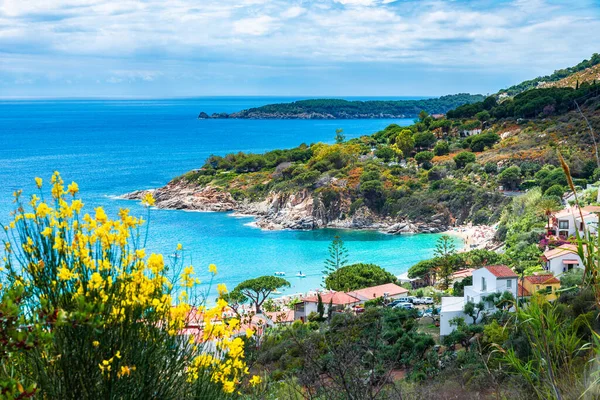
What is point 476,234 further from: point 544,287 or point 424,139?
point 544,287

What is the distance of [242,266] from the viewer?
31.9 meters

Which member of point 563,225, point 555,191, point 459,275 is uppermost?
point 555,191

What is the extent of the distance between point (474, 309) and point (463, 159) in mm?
31372

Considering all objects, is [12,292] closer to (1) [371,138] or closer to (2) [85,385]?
(2) [85,385]

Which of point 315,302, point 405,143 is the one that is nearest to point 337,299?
point 315,302

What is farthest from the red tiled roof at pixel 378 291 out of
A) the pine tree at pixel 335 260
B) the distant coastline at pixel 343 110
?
the distant coastline at pixel 343 110

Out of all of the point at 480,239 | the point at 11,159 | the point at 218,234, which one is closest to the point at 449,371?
the point at 480,239

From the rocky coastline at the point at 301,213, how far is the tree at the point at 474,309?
942 inches

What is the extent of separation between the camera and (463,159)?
45.2 m

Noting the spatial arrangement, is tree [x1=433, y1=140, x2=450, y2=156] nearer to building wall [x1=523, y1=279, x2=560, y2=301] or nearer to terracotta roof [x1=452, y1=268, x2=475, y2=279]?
terracotta roof [x1=452, y1=268, x2=475, y2=279]

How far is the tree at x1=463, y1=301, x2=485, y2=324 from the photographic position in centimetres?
1474

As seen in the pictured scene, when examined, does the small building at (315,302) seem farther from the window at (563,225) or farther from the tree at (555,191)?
the tree at (555,191)

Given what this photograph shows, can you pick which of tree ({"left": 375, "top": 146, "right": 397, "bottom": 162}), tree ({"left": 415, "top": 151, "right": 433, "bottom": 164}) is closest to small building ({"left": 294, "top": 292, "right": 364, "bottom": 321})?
tree ({"left": 415, "top": 151, "right": 433, "bottom": 164})

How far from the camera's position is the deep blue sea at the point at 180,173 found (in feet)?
108
